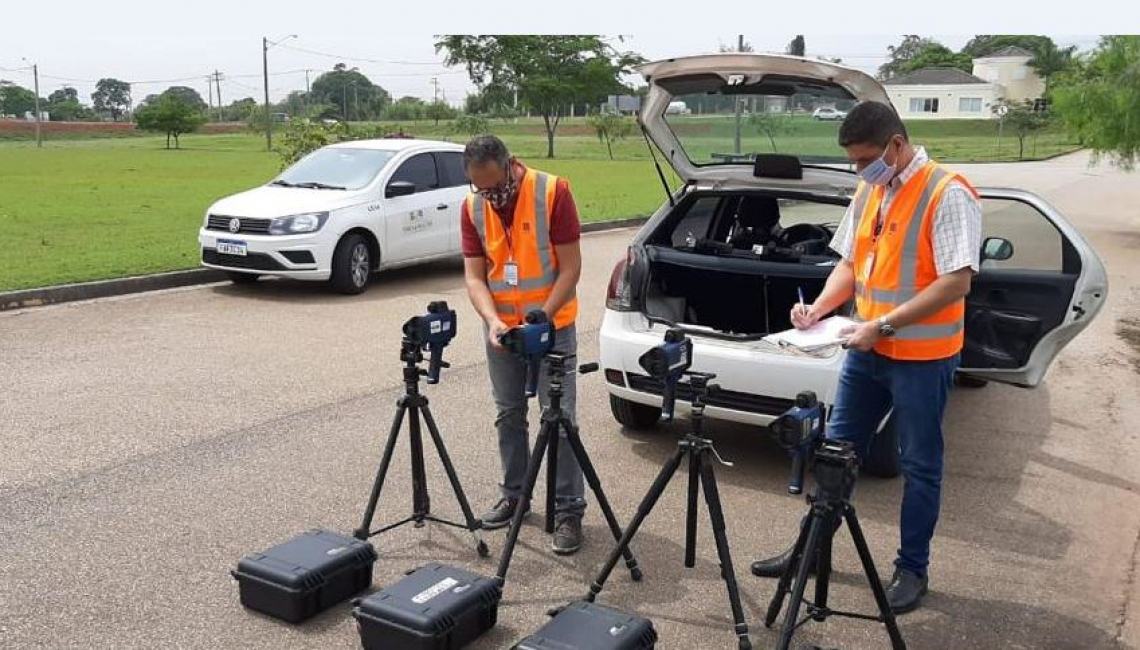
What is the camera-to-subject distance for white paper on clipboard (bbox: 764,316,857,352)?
3939mm

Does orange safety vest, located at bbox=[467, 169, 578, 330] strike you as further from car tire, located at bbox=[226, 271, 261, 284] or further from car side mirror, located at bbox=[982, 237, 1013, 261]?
car tire, located at bbox=[226, 271, 261, 284]

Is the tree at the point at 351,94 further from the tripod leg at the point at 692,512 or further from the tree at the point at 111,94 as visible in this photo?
the tripod leg at the point at 692,512

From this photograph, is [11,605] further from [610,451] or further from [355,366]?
[355,366]

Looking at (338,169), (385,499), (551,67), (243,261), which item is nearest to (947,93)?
(551,67)

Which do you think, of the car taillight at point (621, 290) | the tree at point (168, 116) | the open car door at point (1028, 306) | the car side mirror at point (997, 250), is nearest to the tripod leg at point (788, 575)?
the car taillight at point (621, 290)

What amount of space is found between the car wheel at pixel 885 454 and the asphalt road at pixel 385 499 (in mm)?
95

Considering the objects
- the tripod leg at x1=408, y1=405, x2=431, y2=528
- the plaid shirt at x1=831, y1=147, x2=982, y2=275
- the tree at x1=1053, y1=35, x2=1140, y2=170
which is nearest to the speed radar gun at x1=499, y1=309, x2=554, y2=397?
the tripod leg at x1=408, y1=405, x2=431, y2=528

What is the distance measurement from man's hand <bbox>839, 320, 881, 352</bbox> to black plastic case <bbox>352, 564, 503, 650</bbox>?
64.4 inches

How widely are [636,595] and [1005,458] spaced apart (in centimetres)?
299

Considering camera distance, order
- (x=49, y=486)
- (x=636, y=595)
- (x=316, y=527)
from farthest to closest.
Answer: (x=49, y=486), (x=316, y=527), (x=636, y=595)

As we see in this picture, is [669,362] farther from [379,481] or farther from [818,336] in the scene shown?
[379,481]

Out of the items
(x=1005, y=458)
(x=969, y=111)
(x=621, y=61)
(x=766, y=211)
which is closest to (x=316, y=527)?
(x=766, y=211)

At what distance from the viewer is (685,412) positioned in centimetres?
670

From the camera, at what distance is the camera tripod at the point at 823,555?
341cm
